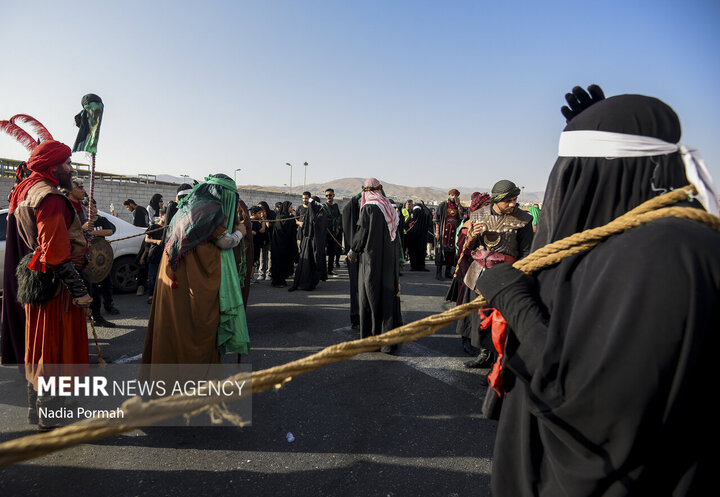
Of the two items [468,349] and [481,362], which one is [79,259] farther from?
[468,349]

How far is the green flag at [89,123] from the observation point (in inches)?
156

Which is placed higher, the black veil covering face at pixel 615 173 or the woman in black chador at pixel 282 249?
the black veil covering face at pixel 615 173

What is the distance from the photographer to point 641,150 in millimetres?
1082

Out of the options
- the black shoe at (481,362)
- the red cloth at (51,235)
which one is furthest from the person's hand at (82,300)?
the black shoe at (481,362)

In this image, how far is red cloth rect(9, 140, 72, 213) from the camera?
2963 mm

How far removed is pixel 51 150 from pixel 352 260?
3.44 m

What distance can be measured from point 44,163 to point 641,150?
369 cm

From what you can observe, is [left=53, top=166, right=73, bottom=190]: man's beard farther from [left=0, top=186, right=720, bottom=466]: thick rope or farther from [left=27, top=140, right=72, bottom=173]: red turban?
[left=0, top=186, right=720, bottom=466]: thick rope

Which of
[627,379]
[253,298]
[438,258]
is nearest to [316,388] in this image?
[627,379]

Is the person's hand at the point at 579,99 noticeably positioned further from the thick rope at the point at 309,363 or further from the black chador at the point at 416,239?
the black chador at the point at 416,239

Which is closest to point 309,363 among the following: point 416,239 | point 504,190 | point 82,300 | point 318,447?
point 318,447

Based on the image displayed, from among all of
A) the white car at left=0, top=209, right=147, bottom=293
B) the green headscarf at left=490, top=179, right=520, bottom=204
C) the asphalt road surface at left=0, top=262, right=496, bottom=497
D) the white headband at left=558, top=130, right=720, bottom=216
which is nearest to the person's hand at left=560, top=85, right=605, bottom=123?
the white headband at left=558, top=130, right=720, bottom=216

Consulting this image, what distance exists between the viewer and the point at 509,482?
1.29 metres

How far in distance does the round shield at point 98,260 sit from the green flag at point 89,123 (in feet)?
3.28
